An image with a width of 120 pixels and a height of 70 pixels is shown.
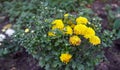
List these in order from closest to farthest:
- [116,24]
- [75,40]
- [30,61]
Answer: [75,40] → [30,61] → [116,24]

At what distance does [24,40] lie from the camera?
2807 millimetres

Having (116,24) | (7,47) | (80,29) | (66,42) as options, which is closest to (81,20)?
(80,29)

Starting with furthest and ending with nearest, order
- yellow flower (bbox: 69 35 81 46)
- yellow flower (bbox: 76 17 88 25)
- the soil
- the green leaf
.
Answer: the green leaf, the soil, yellow flower (bbox: 76 17 88 25), yellow flower (bbox: 69 35 81 46)

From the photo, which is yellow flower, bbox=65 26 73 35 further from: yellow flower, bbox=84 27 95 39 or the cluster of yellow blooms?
yellow flower, bbox=84 27 95 39

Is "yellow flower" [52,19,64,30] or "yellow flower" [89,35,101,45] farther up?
"yellow flower" [52,19,64,30]

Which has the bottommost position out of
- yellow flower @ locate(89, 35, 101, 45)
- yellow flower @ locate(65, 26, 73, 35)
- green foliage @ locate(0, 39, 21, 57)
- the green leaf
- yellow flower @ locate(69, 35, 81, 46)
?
green foliage @ locate(0, 39, 21, 57)

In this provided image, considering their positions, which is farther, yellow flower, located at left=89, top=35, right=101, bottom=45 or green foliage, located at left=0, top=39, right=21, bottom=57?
green foliage, located at left=0, top=39, right=21, bottom=57

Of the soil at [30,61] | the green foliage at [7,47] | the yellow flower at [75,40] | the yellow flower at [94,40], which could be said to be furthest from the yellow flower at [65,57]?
the green foliage at [7,47]

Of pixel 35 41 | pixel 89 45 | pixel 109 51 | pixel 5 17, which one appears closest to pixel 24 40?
pixel 35 41

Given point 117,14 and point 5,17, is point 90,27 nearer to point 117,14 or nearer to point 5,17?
point 117,14

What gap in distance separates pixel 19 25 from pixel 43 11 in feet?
1.32

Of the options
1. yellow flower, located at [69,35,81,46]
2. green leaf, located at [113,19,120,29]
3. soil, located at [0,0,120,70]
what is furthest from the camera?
green leaf, located at [113,19,120,29]

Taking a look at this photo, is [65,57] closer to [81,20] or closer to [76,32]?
[76,32]

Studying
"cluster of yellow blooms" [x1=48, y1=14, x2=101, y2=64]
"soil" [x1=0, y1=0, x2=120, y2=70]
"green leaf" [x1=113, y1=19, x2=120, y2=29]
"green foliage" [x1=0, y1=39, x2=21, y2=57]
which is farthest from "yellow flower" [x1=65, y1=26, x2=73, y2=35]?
"green leaf" [x1=113, y1=19, x2=120, y2=29]
